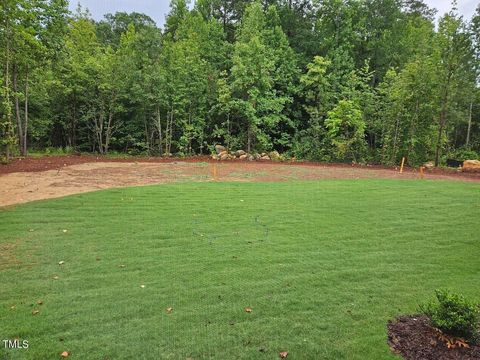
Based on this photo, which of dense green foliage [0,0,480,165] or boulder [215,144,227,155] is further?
boulder [215,144,227,155]

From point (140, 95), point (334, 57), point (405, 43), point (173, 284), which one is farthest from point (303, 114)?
point (173, 284)

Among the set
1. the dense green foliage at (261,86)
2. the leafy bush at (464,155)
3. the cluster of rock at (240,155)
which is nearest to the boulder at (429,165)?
the dense green foliage at (261,86)

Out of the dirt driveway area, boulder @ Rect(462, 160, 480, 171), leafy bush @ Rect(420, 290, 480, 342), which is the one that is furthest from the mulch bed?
boulder @ Rect(462, 160, 480, 171)

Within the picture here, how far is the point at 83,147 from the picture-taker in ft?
65.3

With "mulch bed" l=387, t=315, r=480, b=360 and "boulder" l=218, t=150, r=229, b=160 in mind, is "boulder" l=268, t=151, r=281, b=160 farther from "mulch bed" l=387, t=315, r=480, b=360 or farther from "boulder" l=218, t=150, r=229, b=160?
"mulch bed" l=387, t=315, r=480, b=360

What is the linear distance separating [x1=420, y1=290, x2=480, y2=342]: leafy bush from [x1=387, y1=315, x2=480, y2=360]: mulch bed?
10 centimetres

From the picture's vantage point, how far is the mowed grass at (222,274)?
2.69 meters

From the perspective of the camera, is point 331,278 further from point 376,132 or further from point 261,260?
point 376,132

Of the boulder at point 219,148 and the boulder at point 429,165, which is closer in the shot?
the boulder at point 429,165

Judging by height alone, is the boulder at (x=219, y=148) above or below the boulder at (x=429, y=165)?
above

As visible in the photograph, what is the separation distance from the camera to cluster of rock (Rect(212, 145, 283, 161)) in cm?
1728

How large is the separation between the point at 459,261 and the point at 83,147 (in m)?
19.8

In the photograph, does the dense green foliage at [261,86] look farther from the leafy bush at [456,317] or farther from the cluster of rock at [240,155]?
the leafy bush at [456,317]

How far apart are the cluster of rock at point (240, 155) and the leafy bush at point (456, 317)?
14.7 meters
